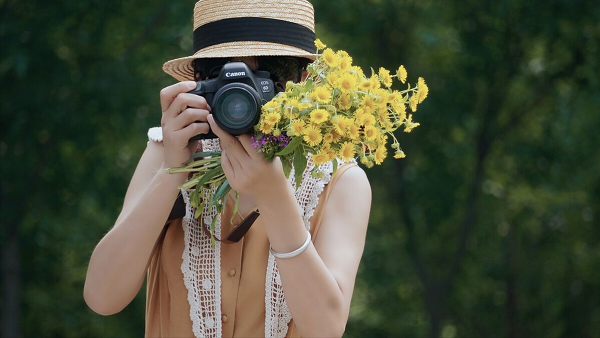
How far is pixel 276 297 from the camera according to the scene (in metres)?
1.91

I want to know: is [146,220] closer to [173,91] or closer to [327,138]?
[173,91]

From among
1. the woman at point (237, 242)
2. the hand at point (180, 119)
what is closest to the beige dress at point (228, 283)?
the woman at point (237, 242)

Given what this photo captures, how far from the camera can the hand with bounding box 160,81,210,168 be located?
5.76 ft

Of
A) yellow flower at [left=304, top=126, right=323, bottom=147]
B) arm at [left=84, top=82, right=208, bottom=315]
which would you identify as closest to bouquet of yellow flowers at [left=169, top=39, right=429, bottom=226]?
yellow flower at [left=304, top=126, right=323, bottom=147]

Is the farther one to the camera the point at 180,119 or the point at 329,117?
the point at 180,119

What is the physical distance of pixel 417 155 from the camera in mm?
7105

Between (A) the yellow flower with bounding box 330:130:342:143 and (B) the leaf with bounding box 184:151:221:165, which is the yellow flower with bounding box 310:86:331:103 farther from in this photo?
(B) the leaf with bounding box 184:151:221:165

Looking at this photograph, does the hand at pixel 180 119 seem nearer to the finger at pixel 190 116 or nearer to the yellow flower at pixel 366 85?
the finger at pixel 190 116

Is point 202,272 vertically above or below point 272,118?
below

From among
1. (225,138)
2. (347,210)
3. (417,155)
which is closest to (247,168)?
(225,138)

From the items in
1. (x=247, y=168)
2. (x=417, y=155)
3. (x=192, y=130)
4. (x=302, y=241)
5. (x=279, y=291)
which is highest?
(x=417, y=155)

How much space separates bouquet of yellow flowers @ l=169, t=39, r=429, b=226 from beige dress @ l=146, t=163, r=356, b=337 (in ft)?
1.12

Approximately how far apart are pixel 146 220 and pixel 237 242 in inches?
9.7

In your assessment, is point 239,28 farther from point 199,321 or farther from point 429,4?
point 429,4
